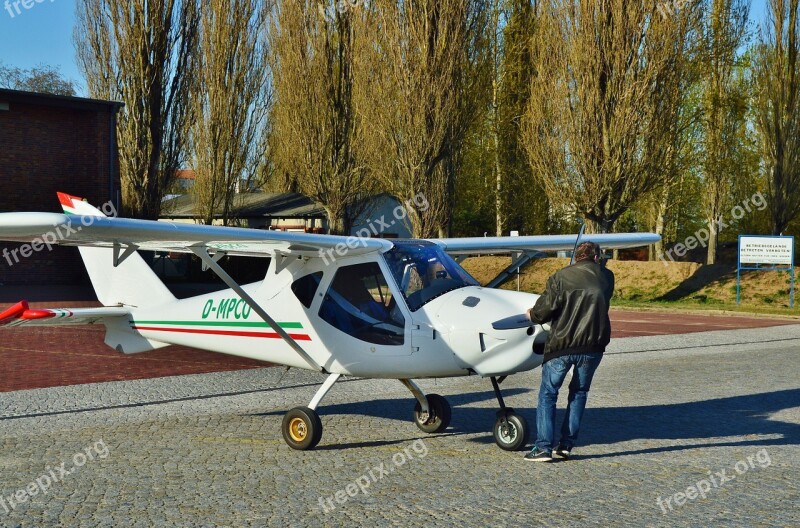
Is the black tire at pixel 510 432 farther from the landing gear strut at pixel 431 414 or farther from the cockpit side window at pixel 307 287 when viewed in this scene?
the cockpit side window at pixel 307 287

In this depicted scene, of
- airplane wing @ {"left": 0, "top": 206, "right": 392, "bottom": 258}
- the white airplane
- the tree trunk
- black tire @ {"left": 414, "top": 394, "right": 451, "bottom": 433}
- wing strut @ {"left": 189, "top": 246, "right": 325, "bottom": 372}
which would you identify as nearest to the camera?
airplane wing @ {"left": 0, "top": 206, "right": 392, "bottom": 258}

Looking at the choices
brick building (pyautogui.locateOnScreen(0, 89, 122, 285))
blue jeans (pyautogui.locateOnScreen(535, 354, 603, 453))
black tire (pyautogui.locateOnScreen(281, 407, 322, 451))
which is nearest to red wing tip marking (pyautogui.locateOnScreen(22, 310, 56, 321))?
black tire (pyautogui.locateOnScreen(281, 407, 322, 451))

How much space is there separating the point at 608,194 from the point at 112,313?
2317cm

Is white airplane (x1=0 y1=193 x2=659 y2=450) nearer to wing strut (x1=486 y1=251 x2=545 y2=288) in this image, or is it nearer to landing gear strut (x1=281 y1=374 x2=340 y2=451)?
landing gear strut (x1=281 y1=374 x2=340 y2=451)

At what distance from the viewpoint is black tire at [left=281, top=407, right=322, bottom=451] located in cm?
852

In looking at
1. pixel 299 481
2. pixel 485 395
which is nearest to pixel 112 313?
pixel 299 481

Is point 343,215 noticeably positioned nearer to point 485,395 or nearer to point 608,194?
point 608,194

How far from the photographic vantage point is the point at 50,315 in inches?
340

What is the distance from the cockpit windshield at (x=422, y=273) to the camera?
27.8 ft

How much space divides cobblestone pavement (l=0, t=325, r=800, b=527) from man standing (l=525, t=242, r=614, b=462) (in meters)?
0.29

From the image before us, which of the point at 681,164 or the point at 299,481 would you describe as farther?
the point at 681,164

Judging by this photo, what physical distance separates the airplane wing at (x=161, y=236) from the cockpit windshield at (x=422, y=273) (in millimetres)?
188

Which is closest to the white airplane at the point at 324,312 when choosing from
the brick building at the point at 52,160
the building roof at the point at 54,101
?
the building roof at the point at 54,101

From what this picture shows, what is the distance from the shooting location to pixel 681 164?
105 ft
